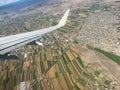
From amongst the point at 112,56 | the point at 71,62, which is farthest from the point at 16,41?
the point at 112,56

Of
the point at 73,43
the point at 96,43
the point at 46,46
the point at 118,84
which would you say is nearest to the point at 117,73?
the point at 118,84

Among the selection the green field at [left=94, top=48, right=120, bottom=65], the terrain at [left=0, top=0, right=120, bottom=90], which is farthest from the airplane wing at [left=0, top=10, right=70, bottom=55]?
the green field at [left=94, top=48, right=120, bottom=65]

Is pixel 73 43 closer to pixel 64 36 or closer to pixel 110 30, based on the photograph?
pixel 64 36

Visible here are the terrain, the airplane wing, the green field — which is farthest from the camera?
the green field

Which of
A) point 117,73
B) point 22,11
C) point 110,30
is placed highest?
point 117,73

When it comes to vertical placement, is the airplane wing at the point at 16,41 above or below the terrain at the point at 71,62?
above

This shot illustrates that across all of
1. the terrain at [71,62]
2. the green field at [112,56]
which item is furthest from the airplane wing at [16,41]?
the green field at [112,56]

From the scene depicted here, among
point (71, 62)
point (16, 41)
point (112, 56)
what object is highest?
point (16, 41)

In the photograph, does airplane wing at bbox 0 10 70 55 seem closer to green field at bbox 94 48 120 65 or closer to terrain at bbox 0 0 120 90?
terrain at bbox 0 0 120 90

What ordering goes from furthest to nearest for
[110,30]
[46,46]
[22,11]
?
[22,11]
[110,30]
[46,46]

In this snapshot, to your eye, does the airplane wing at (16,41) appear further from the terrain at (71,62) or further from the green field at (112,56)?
the green field at (112,56)

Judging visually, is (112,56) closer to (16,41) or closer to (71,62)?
(71,62)
